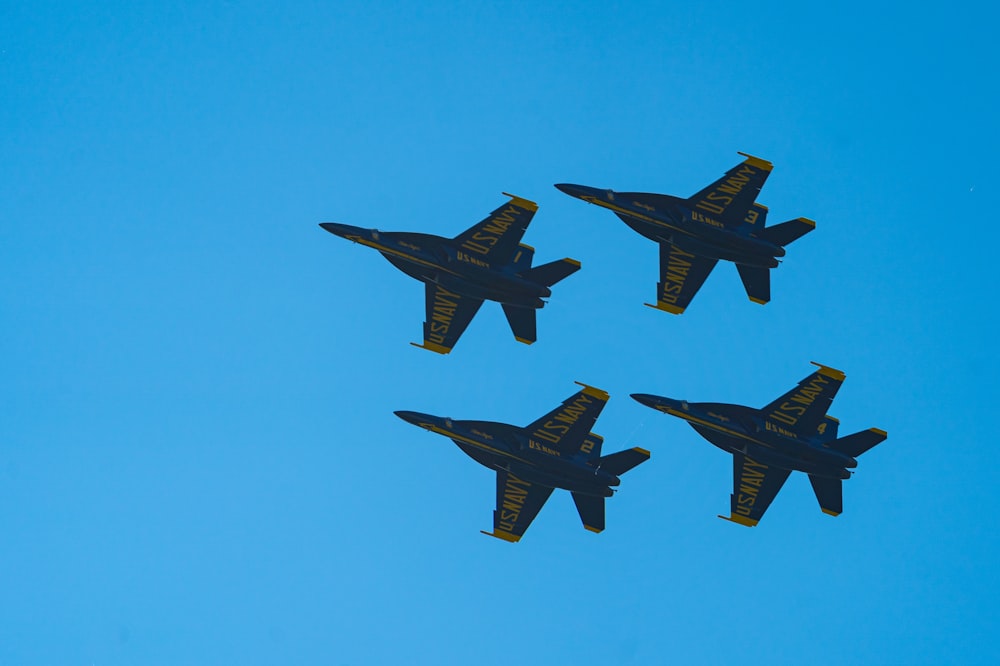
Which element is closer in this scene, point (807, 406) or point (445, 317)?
point (807, 406)

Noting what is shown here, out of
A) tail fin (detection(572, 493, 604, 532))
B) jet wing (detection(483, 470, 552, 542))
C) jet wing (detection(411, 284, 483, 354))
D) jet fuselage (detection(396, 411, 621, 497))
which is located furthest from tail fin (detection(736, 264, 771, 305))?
jet wing (detection(483, 470, 552, 542))

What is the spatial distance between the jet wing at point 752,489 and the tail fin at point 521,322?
1309 cm

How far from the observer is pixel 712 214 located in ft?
320

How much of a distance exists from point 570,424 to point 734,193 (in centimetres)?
1520

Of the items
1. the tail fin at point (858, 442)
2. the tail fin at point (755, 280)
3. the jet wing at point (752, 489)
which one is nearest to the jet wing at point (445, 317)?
the tail fin at point (755, 280)

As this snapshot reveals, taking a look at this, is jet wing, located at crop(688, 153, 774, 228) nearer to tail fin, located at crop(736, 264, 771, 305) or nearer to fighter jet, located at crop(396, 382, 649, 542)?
tail fin, located at crop(736, 264, 771, 305)

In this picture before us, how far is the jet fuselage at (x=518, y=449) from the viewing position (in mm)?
96875

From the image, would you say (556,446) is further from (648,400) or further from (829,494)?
(829,494)

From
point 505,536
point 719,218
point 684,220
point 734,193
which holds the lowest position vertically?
point 505,536

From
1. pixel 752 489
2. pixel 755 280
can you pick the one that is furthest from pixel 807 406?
pixel 755 280

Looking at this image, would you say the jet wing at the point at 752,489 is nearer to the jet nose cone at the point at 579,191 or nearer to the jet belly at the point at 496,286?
the jet belly at the point at 496,286

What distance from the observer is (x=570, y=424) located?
318 ft

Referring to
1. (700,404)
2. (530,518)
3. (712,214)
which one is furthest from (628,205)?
(530,518)

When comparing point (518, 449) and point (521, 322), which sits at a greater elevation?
point (521, 322)
